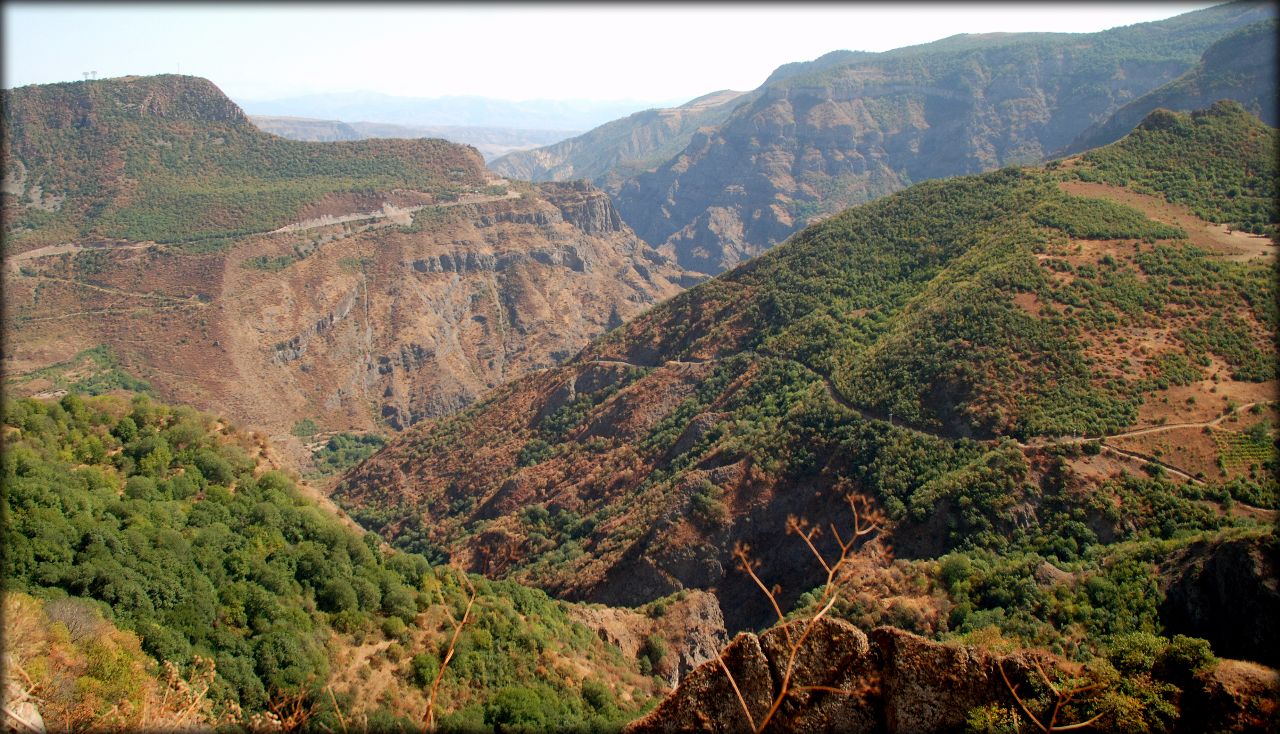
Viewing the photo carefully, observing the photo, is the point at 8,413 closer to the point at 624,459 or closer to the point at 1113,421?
the point at 624,459

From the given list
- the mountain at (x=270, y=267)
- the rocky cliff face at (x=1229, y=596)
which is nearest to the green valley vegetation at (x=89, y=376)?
the mountain at (x=270, y=267)

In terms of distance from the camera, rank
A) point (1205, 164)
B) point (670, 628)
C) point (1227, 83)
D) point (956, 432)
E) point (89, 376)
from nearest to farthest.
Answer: point (670, 628)
point (956, 432)
point (1205, 164)
point (89, 376)
point (1227, 83)

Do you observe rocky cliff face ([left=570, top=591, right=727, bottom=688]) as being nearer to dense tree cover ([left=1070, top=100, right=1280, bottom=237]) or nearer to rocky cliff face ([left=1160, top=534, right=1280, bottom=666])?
rocky cliff face ([left=1160, top=534, right=1280, bottom=666])

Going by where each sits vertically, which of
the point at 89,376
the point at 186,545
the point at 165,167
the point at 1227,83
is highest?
the point at 165,167

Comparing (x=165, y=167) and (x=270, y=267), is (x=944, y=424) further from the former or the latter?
(x=165, y=167)

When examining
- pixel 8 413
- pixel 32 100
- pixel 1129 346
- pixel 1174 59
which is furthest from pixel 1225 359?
pixel 1174 59

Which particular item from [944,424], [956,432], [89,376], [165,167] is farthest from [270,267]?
[956,432]

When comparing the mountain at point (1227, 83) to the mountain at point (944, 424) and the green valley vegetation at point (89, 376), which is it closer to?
the mountain at point (944, 424)
